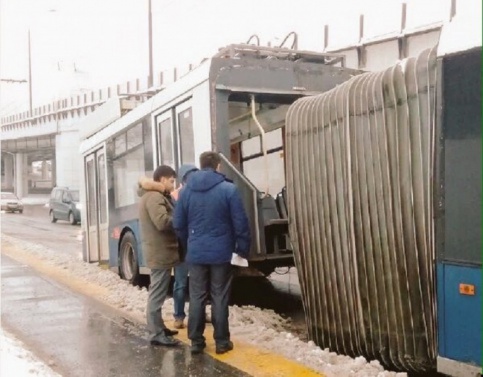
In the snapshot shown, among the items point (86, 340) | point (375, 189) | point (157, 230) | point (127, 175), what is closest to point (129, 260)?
point (127, 175)

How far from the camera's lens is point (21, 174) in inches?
2319

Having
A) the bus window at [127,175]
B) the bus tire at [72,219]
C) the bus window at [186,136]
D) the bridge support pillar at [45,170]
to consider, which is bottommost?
the bus tire at [72,219]

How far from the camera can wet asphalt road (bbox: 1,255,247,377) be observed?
457 cm

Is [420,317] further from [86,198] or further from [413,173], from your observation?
[86,198]

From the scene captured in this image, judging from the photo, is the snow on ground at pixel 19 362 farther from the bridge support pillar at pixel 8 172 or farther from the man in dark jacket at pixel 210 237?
the bridge support pillar at pixel 8 172

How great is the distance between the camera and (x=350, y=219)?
4.61 meters

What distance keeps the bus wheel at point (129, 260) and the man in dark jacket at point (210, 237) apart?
3.98 metres

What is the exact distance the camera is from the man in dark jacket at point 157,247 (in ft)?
16.9

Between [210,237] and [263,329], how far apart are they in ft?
4.75

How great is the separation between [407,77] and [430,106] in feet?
1.09

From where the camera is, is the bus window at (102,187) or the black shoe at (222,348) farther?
the bus window at (102,187)

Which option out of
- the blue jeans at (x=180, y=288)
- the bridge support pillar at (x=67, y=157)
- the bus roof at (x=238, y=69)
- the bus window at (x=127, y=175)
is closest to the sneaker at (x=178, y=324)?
the blue jeans at (x=180, y=288)

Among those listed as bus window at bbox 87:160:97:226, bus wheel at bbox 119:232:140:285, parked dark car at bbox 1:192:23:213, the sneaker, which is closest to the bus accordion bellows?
the sneaker

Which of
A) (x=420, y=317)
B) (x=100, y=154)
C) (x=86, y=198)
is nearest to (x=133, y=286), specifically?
(x=100, y=154)
